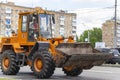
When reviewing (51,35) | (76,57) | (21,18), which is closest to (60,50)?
(76,57)

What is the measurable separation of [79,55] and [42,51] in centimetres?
168

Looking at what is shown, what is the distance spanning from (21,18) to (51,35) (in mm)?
1833

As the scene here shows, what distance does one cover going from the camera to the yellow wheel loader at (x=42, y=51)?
19.6m

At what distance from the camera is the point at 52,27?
72.6 feet

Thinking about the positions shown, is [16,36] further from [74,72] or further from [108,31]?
[108,31]

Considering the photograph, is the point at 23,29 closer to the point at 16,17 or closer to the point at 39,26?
the point at 39,26

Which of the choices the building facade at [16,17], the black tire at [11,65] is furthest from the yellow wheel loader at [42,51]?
the building facade at [16,17]

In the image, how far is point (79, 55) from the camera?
19.6 metres

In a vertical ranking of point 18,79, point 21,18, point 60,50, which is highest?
point 21,18

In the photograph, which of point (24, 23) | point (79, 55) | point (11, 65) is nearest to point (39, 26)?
point (24, 23)

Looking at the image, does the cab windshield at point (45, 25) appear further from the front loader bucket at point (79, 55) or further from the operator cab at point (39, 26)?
the front loader bucket at point (79, 55)

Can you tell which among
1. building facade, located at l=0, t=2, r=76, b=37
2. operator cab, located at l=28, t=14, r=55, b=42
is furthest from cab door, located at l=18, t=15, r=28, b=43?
building facade, located at l=0, t=2, r=76, b=37

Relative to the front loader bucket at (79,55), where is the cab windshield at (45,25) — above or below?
above

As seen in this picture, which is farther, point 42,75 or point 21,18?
point 21,18
